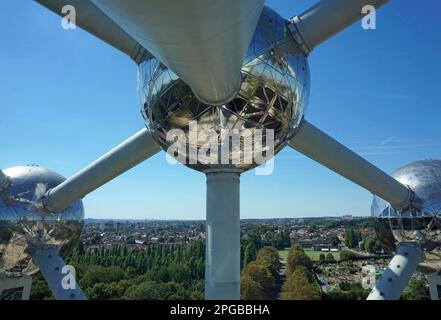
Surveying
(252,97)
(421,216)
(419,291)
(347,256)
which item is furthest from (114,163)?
(347,256)

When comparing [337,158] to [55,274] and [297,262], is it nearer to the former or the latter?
[55,274]

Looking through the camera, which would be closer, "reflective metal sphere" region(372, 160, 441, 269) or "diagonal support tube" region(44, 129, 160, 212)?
"diagonal support tube" region(44, 129, 160, 212)

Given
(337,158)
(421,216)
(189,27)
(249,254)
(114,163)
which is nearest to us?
(189,27)

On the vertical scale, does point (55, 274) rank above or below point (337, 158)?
below

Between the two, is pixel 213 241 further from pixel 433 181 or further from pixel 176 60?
pixel 433 181

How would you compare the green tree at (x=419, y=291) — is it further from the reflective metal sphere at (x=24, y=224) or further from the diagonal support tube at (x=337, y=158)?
the reflective metal sphere at (x=24, y=224)

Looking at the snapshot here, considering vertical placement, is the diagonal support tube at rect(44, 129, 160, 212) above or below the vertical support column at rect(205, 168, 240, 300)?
above

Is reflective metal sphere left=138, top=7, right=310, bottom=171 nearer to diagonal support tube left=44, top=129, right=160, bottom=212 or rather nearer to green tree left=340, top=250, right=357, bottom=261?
diagonal support tube left=44, top=129, right=160, bottom=212

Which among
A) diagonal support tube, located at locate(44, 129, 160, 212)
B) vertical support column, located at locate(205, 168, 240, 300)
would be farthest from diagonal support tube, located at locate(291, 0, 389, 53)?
diagonal support tube, located at locate(44, 129, 160, 212)
